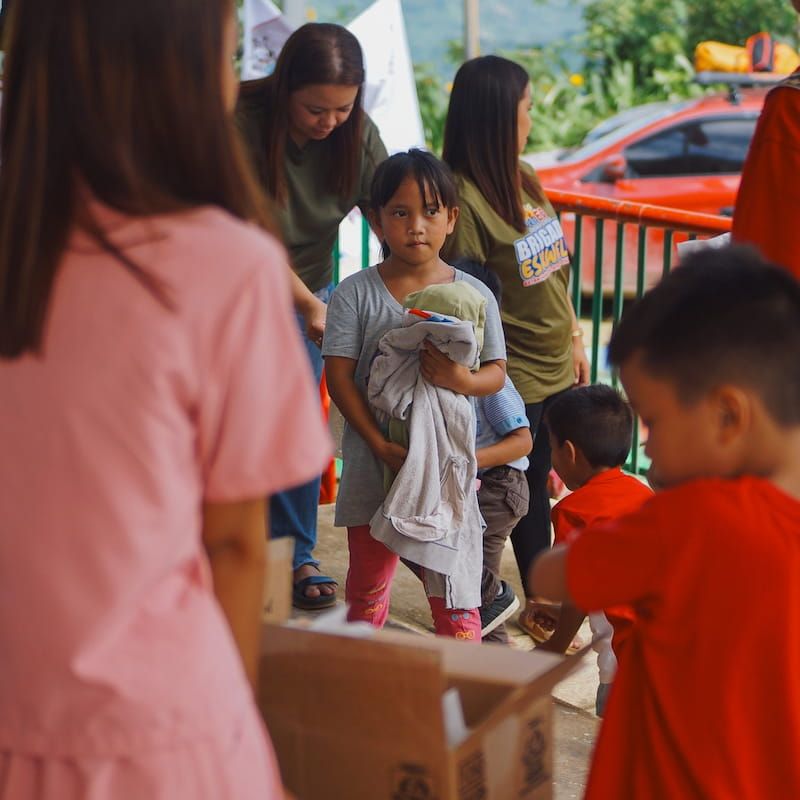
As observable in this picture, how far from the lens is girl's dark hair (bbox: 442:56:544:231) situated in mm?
3866

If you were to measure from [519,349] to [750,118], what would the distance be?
774 cm

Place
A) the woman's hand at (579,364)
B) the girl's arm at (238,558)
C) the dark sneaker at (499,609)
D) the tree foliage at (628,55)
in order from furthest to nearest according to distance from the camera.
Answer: the tree foliage at (628,55) < the woman's hand at (579,364) < the dark sneaker at (499,609) < the girl's arm at (238,558)

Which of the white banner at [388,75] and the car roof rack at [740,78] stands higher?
the white banner at [388,75]

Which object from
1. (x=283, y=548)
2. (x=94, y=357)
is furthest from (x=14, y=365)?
(x=283, y=548)

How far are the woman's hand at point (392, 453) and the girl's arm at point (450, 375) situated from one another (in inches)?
7.5

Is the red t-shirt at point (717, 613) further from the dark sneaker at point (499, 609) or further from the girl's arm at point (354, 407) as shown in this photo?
the dark sneaker at point (499, 609)

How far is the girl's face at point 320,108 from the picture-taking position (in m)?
3.80

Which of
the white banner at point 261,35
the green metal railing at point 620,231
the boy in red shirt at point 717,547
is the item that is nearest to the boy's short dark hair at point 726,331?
the boy in red shirt at point 717,547

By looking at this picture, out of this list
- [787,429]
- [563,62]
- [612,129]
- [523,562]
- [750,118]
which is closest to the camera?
[787,429]

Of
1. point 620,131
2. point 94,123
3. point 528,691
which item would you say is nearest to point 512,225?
point 528,691

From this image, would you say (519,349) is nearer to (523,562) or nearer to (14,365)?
(523,562)

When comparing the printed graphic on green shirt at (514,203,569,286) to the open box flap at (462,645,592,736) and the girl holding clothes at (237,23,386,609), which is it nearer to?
the girl holding clothes at (237,23,386,609)

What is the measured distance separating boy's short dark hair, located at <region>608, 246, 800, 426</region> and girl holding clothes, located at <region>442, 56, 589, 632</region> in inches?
74.4

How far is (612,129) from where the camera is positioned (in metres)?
11.9
